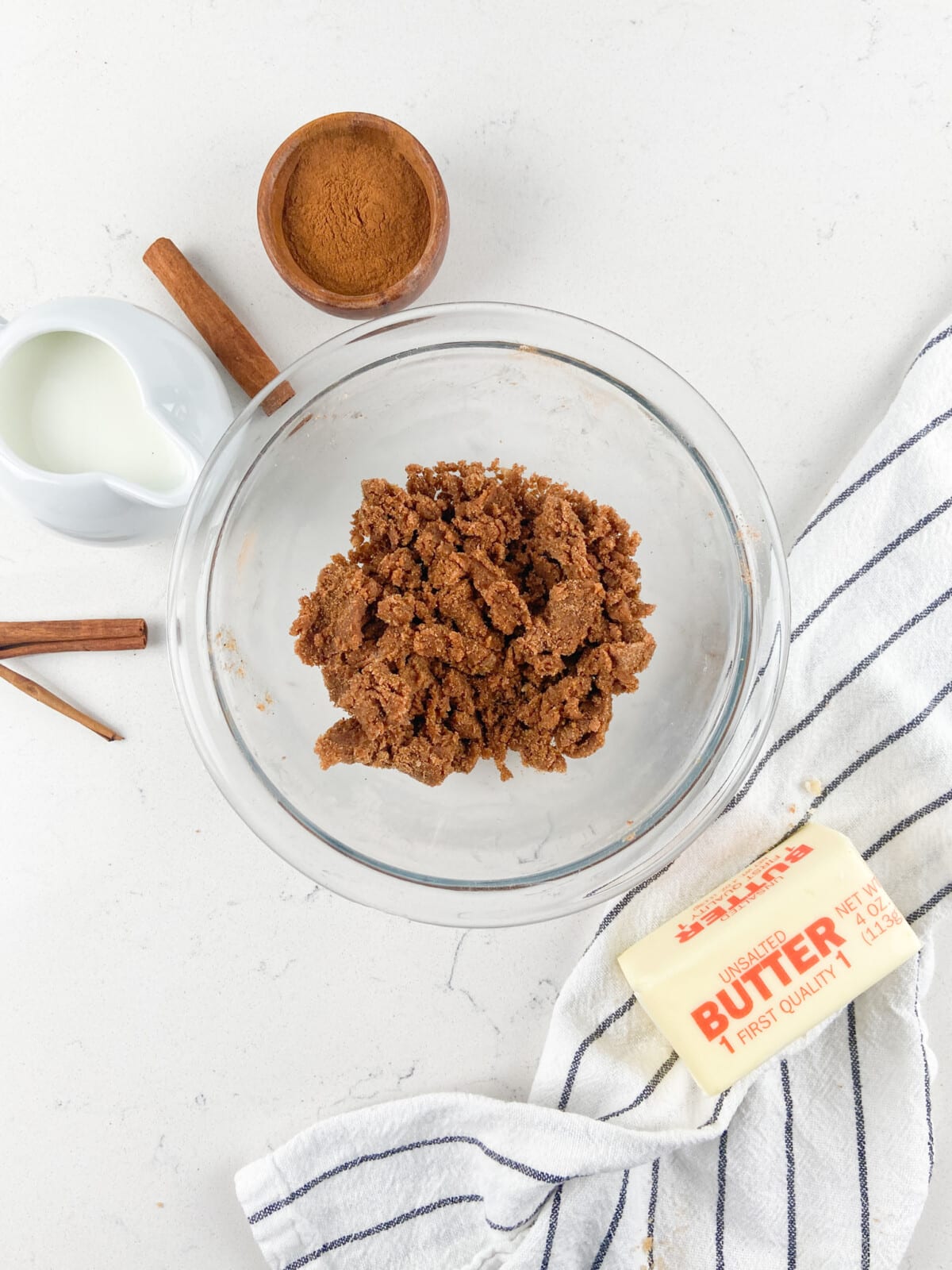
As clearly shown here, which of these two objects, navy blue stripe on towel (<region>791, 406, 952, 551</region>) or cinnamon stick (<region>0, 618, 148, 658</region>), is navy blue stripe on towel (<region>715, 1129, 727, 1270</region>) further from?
cinnamon stick (<region>0, 618, 148, 658</region>)

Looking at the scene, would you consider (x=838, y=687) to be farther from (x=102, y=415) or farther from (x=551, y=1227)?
(x=102, y=415)

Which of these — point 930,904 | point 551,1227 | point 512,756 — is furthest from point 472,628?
point 551,1227

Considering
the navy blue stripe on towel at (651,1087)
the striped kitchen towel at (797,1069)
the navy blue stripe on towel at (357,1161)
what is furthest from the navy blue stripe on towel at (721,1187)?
the navy blue stripe on towel at (357,1161)

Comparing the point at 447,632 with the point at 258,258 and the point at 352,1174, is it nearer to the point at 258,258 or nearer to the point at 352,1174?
the point at 258,258

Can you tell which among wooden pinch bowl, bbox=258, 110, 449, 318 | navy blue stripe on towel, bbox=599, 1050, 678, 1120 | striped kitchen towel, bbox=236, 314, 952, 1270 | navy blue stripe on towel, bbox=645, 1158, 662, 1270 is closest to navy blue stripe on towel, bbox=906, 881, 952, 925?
striped kitchen towel, bbox=236, 314, 952, 1270

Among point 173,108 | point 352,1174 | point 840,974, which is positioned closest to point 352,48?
point 173,108

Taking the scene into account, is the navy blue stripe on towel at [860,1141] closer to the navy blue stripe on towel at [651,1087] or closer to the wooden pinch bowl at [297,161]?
the navy blue stripe on towel at [651,1087]

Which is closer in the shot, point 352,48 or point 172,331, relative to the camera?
point 172,331
